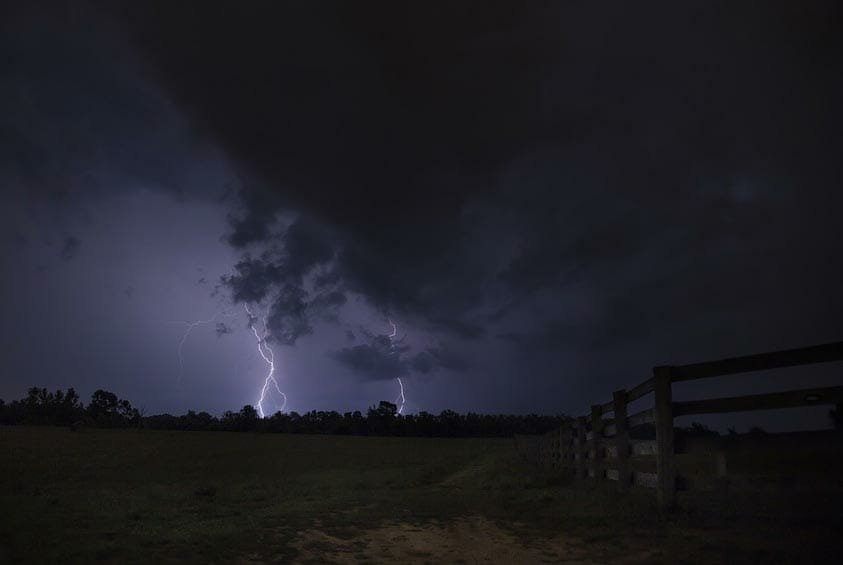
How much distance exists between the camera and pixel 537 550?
206 inches

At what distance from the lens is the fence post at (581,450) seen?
1080 centimetres

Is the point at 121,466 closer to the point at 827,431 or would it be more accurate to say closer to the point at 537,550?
Answer: the point at 537,550

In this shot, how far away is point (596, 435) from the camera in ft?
31.6

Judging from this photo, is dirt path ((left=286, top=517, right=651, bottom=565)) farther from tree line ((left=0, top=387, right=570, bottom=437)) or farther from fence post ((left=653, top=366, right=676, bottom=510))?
tree line ((left=0, top=387, right=570, bottom=437))

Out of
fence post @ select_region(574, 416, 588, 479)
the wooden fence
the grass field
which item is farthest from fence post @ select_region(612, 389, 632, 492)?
fence post @ select_region(574, 416, 588, 479)

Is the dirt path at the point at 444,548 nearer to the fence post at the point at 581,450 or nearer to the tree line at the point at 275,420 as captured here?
the fence post at the point at 581,450

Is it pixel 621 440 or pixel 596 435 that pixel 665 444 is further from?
pixel 596 435

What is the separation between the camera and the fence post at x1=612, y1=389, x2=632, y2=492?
760cm

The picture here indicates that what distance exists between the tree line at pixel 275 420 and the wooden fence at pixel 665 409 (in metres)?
72.2

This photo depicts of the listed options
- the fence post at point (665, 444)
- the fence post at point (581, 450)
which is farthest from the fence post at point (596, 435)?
the fence post at point (665, 444)

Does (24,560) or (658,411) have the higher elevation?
(658,411)

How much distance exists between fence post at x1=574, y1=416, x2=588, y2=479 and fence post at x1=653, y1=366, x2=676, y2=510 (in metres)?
4.74

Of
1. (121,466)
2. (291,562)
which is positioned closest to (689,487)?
(291,562)

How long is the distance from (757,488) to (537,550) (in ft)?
6.52
